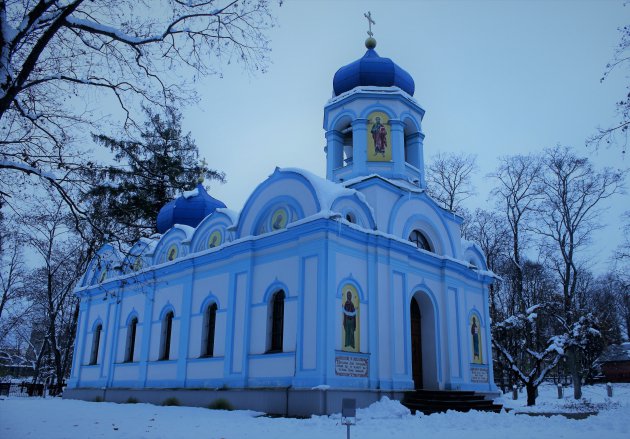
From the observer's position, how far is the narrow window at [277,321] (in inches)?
529

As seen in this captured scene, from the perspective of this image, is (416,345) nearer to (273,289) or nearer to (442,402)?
(442,402)

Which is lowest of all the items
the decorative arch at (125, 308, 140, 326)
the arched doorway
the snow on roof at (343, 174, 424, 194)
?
the arched doorway

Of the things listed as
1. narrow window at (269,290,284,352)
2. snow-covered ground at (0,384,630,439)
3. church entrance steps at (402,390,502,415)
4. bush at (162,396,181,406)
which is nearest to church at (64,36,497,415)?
narrow window at (269,290,284,352)

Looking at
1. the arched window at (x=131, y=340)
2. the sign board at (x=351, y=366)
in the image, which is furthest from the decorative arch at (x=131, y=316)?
the sign board at (x=351, y=366)

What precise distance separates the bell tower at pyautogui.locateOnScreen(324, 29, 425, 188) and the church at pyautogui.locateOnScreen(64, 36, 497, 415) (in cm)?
4

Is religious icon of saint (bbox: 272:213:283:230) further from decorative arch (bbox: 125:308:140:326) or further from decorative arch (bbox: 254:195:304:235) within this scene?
decorative arch (bbox: 125:308:140:326)

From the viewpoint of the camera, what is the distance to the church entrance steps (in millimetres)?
12633

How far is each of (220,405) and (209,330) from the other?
8.59 ft

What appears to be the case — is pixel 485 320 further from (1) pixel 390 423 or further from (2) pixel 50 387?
(2) pixel 50 387

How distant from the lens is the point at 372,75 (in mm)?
17422

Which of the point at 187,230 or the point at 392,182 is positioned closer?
the point at 392,182

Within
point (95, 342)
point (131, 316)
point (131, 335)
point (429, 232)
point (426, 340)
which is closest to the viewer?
point (426, 340)

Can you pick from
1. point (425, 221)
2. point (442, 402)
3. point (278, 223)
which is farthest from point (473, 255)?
point (278, 223)

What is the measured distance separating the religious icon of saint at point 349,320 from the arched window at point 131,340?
32.1ft
